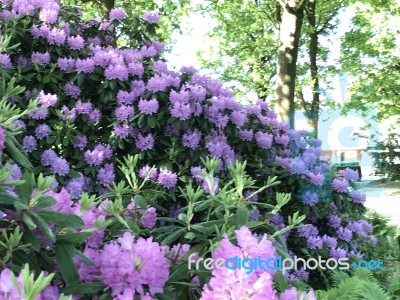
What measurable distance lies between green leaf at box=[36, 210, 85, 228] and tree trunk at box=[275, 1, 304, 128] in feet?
21.1

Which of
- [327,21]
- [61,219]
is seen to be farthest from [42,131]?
[327,21]

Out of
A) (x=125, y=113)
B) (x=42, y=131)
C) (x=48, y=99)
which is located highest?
(x=48, y=99)

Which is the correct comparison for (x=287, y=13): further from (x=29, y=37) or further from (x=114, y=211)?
(x=114, y=211)

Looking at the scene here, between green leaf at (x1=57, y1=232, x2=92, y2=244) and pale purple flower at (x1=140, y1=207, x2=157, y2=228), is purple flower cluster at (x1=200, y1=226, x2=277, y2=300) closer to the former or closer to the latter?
green leaf at (x1=57, y1=232, x2=92, y2=244)

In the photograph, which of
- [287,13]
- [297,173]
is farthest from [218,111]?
[287,13]

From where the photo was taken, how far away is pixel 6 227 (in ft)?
4.17

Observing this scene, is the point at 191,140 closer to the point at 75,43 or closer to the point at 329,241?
the point at 75,43

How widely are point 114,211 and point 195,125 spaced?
202cm

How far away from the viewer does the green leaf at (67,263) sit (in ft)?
3.98

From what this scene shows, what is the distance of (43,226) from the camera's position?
1.18m

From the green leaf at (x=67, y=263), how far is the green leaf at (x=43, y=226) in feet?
0.20

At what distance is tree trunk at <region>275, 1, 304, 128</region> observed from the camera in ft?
24.8

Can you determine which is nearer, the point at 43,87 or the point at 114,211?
the point at 114,211

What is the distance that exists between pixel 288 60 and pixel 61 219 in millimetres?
6874
